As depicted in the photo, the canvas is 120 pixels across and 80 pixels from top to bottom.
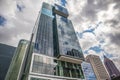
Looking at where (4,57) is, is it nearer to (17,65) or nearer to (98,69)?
(17,65)

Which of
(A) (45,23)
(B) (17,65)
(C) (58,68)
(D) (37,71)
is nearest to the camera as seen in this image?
(D) (37,71)

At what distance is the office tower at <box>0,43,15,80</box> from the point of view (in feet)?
269

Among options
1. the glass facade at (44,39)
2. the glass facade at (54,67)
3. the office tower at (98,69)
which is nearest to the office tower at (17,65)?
the glass facade at (44,39)

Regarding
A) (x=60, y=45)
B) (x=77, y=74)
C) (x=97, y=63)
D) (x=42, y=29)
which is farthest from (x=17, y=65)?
(x=97, y=63)

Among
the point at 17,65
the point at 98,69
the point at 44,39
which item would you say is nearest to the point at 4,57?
the point at 17,65

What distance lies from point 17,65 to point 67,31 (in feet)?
129

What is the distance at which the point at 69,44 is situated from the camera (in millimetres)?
42781

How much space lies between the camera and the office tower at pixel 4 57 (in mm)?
82062

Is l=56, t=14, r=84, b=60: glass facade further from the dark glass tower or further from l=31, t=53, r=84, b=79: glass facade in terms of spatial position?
l=31, t=53, r=84, b=79: glass facade

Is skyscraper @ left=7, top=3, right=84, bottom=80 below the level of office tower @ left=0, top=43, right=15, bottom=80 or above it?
below

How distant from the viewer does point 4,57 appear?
290 ft

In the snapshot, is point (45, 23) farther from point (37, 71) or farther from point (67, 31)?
point (37, 71)

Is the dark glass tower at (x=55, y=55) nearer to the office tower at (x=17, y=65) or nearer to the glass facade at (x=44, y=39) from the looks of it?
the glass facade at (x=44, y=39)

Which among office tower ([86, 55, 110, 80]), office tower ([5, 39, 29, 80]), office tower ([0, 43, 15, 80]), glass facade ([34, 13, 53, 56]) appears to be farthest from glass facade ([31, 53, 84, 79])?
office tower ([86, 55, 110, 80])
